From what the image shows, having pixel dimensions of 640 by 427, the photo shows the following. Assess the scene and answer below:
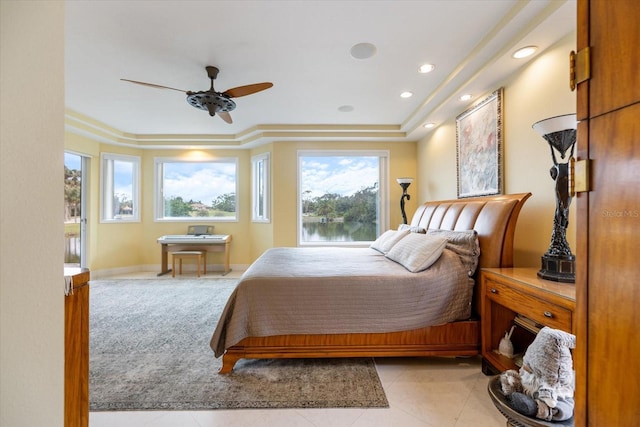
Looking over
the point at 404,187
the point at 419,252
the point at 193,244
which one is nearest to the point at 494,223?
the point at 419,252

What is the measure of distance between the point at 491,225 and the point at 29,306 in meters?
2.44

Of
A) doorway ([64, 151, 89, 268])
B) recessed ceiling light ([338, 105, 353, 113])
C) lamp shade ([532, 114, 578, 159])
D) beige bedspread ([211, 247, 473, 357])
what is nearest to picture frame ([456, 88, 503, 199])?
lamp shade ([532, 114, 578, 159])

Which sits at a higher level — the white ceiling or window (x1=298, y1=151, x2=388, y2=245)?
the white ceiling

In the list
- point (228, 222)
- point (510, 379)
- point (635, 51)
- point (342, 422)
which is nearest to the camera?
point (635, 51)

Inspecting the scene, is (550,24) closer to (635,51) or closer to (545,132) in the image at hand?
(545,132)

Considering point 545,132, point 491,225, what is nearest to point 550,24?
point 545,132

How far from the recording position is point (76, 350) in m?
0.97

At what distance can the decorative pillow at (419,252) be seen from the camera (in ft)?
6.68

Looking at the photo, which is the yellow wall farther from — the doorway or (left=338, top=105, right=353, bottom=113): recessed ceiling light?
the doorway

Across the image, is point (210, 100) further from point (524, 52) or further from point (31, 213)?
point (524, 52)

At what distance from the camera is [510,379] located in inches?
47.8

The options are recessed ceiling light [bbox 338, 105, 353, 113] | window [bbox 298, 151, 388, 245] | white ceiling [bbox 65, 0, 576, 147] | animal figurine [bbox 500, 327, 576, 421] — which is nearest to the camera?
animal figurine [bbox 500, 327, 576, 421]

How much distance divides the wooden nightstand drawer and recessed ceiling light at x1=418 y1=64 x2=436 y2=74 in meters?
2.09

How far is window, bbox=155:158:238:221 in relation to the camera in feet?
17.7
